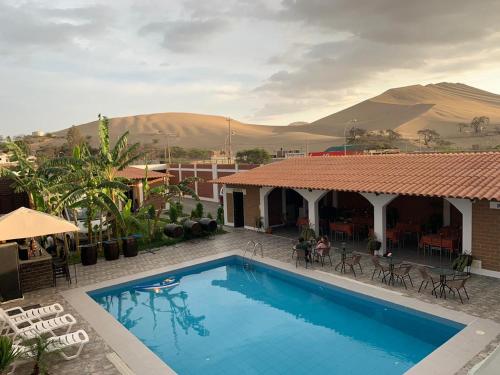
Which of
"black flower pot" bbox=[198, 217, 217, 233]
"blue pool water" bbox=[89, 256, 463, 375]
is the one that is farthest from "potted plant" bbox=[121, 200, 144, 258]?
"black flower pot" bbox=[198, 217, 217, 233]

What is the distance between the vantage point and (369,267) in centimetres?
1399

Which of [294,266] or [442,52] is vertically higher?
[442,52]

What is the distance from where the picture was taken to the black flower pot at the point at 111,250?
52.9ft

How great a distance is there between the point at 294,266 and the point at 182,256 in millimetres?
4962

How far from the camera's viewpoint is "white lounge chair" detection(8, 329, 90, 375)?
792cm

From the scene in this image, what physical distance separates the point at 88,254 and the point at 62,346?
7.82 metres

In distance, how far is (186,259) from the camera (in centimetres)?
1619

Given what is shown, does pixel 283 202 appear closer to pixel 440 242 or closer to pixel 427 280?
pixel 440 242

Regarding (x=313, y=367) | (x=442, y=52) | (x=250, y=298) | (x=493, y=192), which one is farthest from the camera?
(x=442, y=52)

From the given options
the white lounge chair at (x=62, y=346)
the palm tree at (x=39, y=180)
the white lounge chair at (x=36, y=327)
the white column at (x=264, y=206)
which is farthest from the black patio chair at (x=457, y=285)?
the palm tree at (x=39, y=180)

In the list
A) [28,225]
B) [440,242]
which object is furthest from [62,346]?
[440,242]

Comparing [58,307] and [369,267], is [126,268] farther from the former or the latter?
[369,267]

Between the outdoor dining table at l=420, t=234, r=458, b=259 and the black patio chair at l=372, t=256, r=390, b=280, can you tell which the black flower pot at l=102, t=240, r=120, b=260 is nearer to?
the black patio chair at l=372, t=256, r=390, b=280

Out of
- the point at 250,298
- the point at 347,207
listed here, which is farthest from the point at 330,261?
the point at 347,207
